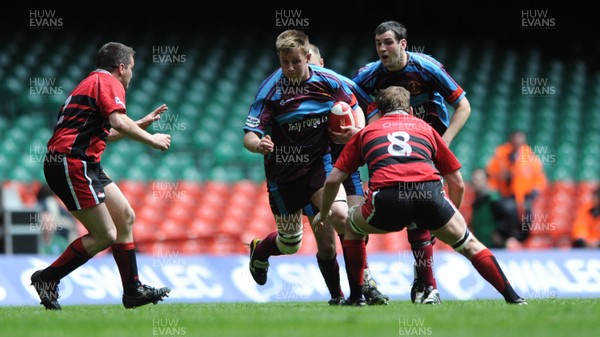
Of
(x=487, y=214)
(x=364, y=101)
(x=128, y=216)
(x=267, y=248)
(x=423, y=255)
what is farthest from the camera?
(x=487, y=214)

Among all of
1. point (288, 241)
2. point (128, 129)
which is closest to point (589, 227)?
point (288, 241)

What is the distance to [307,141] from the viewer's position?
8.71 meters

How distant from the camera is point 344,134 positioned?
8.41 m

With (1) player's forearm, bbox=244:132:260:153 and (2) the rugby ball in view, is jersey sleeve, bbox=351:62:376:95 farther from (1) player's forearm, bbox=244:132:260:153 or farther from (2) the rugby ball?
(1) player's forearm, bbox=244:132:260:153

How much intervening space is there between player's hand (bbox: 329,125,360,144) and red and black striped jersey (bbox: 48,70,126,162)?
1.75m

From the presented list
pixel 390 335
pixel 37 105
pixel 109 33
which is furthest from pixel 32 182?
pixel 390 335

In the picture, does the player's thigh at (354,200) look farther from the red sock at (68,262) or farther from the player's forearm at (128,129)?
the red sock at (68,262)

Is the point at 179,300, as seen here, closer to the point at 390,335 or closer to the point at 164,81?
the point at 390,335

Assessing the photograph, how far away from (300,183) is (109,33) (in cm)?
1360

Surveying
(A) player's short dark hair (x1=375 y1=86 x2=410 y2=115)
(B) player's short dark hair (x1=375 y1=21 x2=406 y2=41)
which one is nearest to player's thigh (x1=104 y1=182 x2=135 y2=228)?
(A) player's short dark hair (x1=375 y1=86 x2=410 y2=115)

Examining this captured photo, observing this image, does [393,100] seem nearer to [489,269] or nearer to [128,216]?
[489,269]

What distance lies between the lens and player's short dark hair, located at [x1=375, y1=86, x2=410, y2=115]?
7957 millimetres

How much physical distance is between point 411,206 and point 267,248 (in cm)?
223

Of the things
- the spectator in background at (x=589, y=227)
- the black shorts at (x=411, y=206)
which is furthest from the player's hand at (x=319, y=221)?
the spectator in background at (x=589, y=227)
